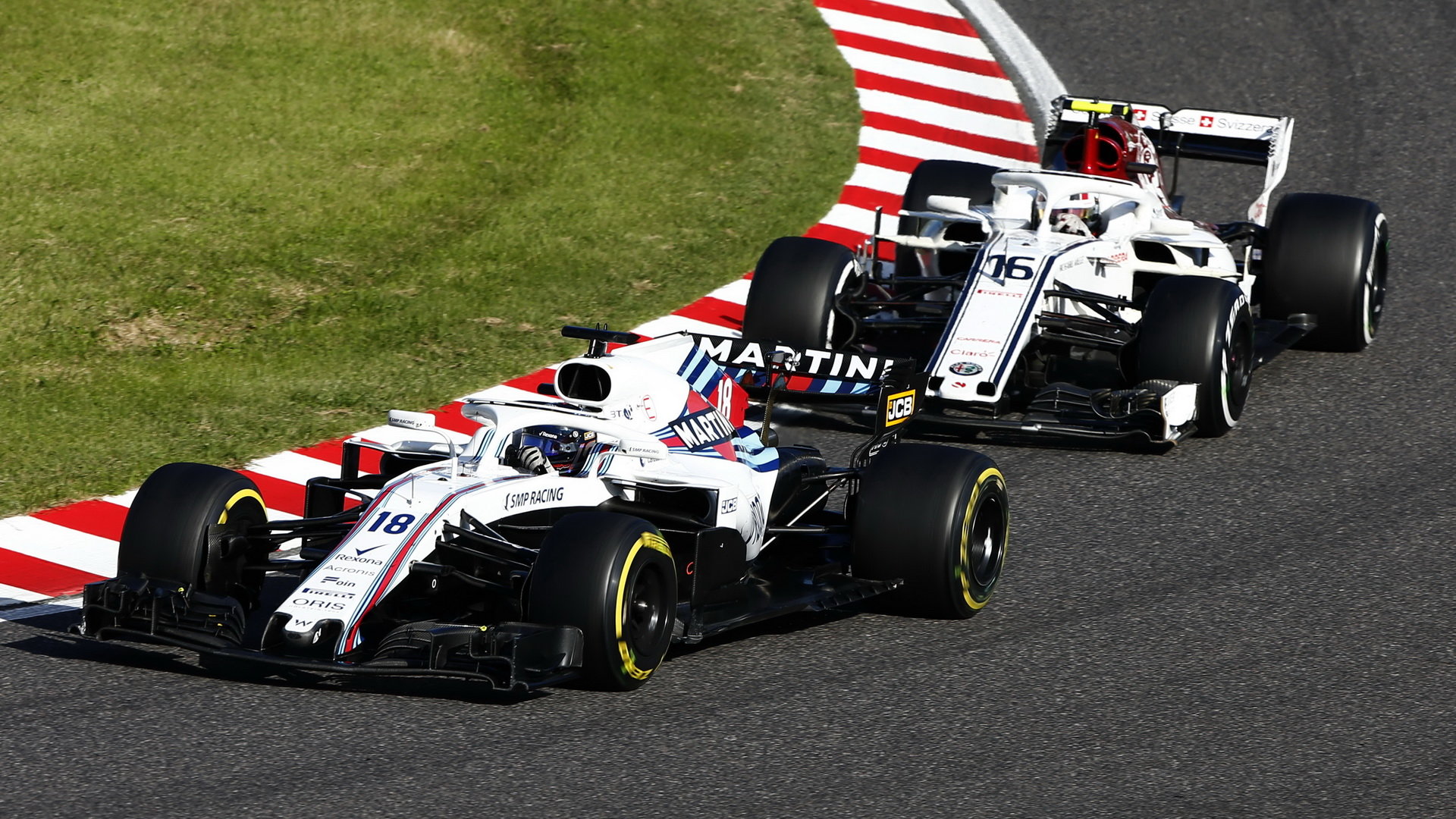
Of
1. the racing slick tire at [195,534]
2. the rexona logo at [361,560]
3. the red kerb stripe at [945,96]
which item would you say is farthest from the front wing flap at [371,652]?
the red kerb stripe at [945,96]

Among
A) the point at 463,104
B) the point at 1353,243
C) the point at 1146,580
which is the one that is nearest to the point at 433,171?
the point at 463,104

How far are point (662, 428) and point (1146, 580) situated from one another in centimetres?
241

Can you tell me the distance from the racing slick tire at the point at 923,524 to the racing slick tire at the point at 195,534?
8.08 feet

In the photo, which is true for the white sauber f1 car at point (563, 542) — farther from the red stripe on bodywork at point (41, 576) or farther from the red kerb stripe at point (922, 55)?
the red kerb stripe at point (922, 55)

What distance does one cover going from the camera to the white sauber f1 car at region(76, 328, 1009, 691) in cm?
693

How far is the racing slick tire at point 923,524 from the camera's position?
8.00 meters

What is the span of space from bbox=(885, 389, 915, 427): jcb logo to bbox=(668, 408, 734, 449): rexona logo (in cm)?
101

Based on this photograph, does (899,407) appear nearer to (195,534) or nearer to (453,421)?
(453,421)

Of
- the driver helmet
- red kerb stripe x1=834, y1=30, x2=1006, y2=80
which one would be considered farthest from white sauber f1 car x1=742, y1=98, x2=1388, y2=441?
red kerb stripe x1=834, y1=30, x2=1006, y2=80

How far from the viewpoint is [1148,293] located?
12.4m

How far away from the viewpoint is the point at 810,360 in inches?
430

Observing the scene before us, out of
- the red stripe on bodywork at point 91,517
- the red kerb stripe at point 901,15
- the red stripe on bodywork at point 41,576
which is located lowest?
the red stripe on bodywork at point 41,576

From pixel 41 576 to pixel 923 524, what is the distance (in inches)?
157

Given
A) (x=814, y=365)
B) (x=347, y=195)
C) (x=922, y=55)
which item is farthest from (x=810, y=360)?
(x=922, y=55)
